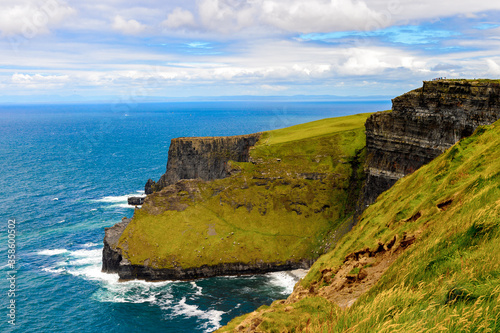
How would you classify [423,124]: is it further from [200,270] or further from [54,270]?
[54,270]

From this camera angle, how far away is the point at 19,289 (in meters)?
85.5

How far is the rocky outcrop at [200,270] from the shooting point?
94062 millimetres

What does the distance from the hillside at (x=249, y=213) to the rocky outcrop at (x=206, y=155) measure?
409 millimetres

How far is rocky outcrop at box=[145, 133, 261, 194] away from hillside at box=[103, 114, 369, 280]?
409 millimetres

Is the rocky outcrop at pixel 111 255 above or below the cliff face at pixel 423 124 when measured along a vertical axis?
Answer: below

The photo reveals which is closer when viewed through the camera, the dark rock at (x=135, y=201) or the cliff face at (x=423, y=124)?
the cliff face at (x=423, y=124)

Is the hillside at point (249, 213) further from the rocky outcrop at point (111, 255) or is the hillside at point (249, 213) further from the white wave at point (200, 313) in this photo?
the white wave at point (200, 313)

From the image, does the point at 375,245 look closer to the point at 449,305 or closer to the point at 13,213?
the point at 449,305

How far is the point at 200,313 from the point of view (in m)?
79.6

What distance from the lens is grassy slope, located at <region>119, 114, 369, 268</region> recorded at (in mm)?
99938

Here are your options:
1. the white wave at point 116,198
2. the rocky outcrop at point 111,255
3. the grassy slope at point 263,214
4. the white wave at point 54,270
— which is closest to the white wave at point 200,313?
the grassy slope at point 263,214

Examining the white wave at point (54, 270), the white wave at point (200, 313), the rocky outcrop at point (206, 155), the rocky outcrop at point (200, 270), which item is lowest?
the white wave at point (200, 313)

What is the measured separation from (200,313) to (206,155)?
80.7 meters

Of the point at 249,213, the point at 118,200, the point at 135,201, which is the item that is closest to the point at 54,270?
the point at 249,213
